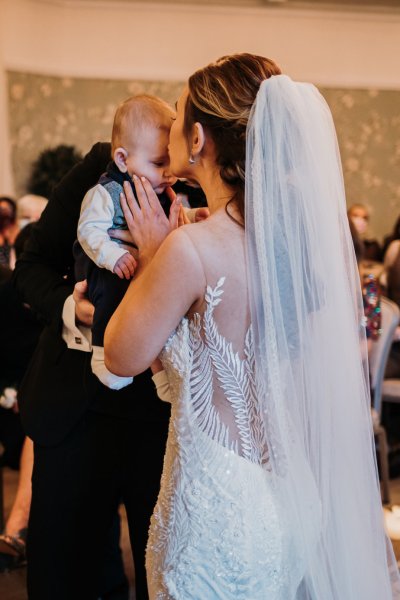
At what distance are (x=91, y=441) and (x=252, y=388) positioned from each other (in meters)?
0.63

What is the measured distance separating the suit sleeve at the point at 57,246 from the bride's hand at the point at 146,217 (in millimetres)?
306

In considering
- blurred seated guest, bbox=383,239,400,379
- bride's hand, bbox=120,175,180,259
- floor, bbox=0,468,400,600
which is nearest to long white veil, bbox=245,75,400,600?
bride's hand, bbox=120,175,180,259

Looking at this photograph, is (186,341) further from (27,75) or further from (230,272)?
(27,75)

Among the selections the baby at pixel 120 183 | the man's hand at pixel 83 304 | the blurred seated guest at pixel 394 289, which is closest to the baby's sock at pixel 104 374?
the baby at pixel 120 183

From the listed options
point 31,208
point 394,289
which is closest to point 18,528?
point 31,208

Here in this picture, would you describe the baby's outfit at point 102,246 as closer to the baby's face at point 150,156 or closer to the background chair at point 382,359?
the baby's face at point 150,156

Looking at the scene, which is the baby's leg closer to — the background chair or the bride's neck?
the bride's neck

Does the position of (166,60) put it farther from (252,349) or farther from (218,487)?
(218,487)

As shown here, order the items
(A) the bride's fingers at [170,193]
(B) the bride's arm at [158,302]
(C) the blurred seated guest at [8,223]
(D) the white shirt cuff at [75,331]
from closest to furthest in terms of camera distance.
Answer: (B) the bride's arm at [158,302], (A) the bride's fingers at [170,193], (D) the white shirt cuff at [75,331], (C) the blurred seated guest at [8,223]

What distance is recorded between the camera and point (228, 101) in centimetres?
165

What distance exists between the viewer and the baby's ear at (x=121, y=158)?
1977 millimetres

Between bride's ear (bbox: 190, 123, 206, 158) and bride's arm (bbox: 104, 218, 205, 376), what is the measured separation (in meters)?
0.18

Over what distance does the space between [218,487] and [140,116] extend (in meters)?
0.87

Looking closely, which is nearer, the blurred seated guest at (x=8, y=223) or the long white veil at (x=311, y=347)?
the long white veil at (x=311, y=347)
